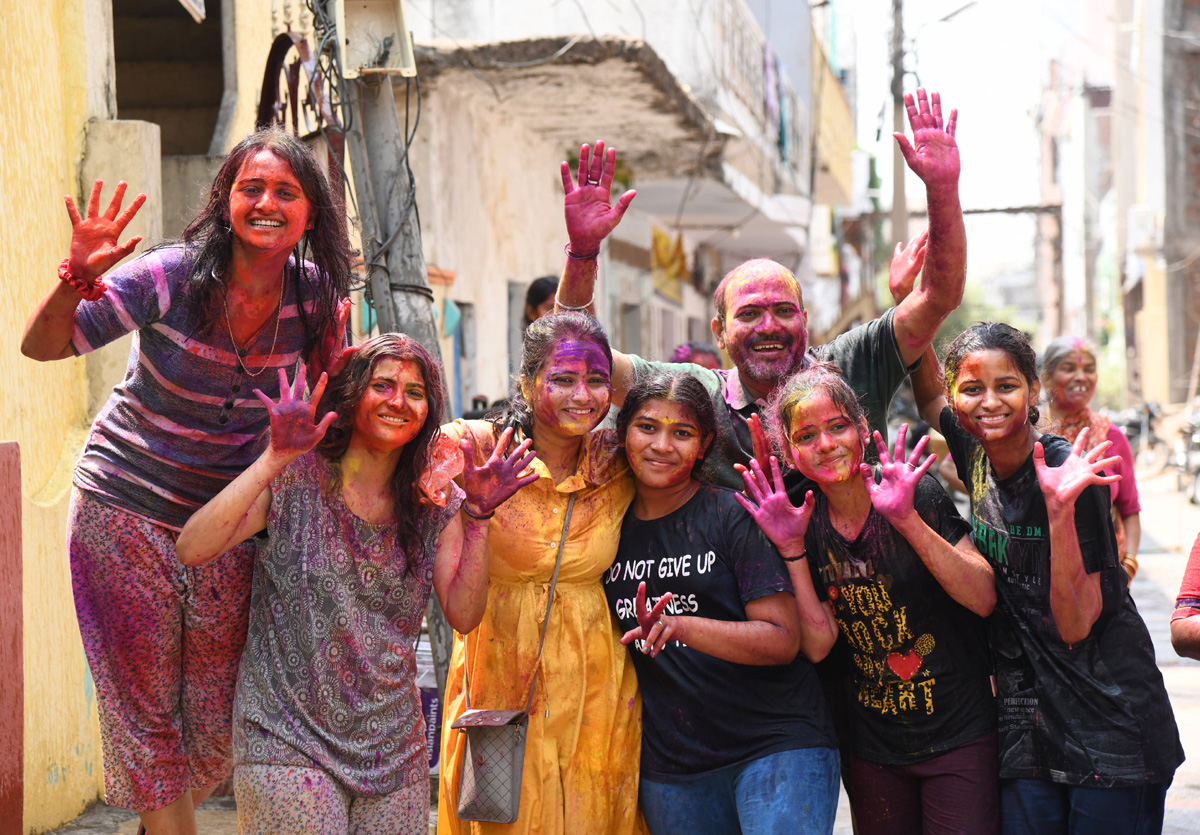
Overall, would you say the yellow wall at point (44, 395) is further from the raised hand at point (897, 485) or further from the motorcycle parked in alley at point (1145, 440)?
the motorcycle parked in alley at point (1145, 440)

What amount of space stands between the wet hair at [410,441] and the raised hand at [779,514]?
78 centimetres

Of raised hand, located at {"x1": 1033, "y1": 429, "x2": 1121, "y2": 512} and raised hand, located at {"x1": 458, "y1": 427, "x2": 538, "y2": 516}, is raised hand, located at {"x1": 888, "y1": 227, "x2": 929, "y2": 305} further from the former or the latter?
raised hand, located at {"x1": 458, "y1": 427, "x2": 538, "y2": 516}

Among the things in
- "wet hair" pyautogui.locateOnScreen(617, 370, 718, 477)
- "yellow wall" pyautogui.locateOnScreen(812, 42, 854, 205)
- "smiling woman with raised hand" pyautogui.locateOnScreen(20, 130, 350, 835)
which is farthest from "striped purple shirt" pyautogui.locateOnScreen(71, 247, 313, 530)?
"yellow wall" pyautogui.locateOnScreen(812, 42, 854, 205)

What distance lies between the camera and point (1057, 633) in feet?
9.70

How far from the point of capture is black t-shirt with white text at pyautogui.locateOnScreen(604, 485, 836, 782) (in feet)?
10.1

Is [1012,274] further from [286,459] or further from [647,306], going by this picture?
[286,459]

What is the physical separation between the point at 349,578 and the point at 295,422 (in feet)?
1.30

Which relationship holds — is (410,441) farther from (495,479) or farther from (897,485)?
(897,485)

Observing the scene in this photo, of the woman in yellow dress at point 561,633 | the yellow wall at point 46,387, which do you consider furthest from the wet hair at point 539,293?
the woman in yellow dress at point 561,633

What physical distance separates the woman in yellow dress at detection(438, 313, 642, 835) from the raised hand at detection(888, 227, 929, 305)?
1.03 meters

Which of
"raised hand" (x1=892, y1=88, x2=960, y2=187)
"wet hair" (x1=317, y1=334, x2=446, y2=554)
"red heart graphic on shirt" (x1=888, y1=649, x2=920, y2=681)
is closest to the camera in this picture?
"wet hair" (x1=317, y1=334, x2=446, y2=554)

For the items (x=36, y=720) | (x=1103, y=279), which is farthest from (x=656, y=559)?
(x=1103, y=279)

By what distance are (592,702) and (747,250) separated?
18714 mm

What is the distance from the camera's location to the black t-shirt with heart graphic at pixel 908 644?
10.00ft
